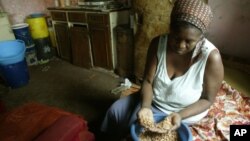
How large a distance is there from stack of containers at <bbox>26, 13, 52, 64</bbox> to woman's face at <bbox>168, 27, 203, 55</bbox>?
306 centimetres

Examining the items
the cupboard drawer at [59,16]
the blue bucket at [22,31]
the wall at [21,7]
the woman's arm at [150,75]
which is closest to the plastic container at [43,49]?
the blue bucket at [22,31]

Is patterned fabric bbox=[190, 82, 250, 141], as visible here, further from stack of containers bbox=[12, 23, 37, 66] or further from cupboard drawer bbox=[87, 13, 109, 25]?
stack of containers bbox=[12, 23, 37, 66]

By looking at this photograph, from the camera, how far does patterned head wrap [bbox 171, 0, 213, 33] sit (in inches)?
37.2

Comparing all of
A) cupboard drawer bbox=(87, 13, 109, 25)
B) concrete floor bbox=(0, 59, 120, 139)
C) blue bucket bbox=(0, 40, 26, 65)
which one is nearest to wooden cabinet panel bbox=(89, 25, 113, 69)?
cupboard drawer bbox=(87, 13, 109, 25)

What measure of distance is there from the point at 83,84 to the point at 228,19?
76.7 inches

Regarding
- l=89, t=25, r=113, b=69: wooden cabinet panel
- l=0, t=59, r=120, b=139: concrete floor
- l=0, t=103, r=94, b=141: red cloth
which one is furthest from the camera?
l=89, t=25, r=113, b=69: wooden cabinet panel

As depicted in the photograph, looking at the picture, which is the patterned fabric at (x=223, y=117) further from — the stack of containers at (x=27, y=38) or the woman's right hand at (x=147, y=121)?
the stack of containers at (x=27, y=38)

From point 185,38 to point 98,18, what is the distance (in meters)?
2.07

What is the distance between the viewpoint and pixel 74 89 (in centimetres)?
278

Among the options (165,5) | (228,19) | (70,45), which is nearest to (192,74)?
(165,5)

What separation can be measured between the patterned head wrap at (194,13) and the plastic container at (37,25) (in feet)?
10.1

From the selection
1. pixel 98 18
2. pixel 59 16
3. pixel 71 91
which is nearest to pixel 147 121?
pixel 71 91

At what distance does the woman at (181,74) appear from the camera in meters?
0.98

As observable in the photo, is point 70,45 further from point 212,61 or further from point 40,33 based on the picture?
point 212,61
